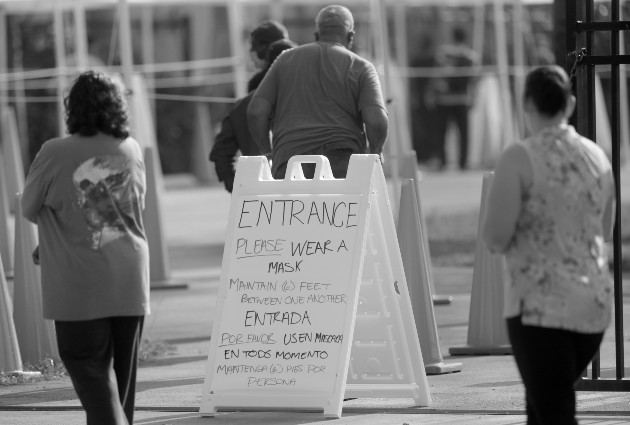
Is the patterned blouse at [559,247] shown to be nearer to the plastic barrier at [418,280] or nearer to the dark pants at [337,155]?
the dark pants at [337,155]

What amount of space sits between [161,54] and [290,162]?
21616mm

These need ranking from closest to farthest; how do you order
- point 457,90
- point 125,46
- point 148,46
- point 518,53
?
1. point 125,46
2. point 518,53
3. point 457,90
4. point 148,46

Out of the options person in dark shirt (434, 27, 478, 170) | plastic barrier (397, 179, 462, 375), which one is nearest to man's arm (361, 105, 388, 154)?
plastic barrier (397, 179, 462, 375)

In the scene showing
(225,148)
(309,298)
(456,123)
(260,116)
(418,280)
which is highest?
(260,116)

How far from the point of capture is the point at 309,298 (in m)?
6.58

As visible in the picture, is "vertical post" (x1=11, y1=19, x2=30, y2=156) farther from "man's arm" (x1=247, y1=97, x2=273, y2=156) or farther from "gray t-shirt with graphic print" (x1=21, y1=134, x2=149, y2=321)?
"gray t-shirt with graphic print" (x1=21, y1=134, x2=149, y2=321)

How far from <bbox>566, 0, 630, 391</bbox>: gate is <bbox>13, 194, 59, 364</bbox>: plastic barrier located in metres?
3.02

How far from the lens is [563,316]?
4598 mm

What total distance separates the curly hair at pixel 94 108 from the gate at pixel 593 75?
8.06 feet

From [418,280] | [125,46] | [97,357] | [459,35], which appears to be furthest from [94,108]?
[459,35]

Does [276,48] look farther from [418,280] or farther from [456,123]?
[456,123]

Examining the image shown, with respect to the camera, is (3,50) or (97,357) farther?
(3,50)

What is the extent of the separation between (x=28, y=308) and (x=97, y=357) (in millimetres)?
3091

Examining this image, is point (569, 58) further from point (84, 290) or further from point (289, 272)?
point (84, 290)
